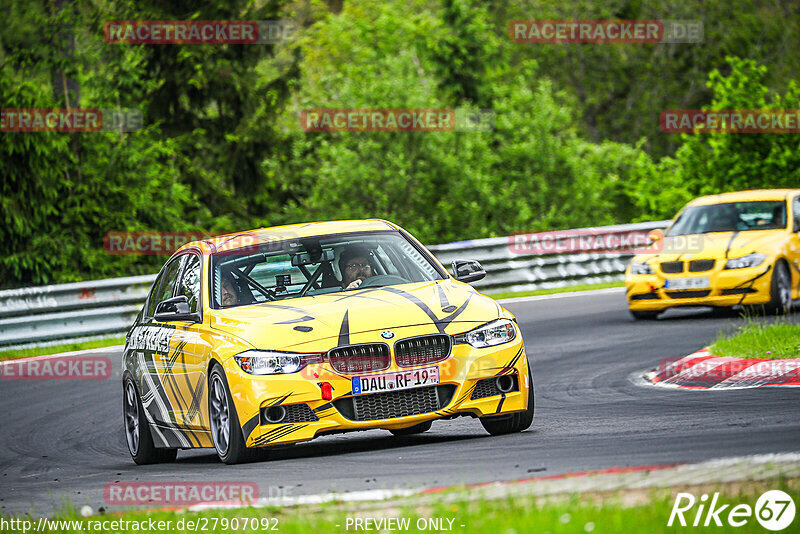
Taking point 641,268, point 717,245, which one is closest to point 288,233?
point 641,268

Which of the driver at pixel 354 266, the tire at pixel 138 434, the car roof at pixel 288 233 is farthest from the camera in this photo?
the tire at pixel 138 434

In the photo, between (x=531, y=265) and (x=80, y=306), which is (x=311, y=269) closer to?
(x=80, y=306)

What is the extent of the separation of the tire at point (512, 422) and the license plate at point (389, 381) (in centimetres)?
78

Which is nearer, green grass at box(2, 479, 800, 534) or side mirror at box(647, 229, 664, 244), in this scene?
green grass at box(2, 479, 800, 534)

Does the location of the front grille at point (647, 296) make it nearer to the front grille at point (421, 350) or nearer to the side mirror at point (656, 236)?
the side mirror at point (656, 236)

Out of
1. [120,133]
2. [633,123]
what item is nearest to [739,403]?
[120,133]

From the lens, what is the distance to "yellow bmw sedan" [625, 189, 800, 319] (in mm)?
16547

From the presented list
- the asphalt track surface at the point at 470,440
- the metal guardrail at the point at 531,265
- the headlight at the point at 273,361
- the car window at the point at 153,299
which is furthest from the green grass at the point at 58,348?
the headlight at the point at 273,361

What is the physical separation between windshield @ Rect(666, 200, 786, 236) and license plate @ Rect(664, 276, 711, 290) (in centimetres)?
102

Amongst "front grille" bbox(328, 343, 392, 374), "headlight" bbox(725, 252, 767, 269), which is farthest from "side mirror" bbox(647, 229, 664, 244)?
"front grille" bbox(328, 343, 392, 374)

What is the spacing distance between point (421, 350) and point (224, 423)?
1345mm

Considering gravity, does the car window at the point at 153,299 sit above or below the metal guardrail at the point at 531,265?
above

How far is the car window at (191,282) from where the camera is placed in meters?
9.71

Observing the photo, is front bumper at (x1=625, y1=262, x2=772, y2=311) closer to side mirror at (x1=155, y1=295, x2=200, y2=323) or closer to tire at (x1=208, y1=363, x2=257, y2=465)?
side mirror at (x1=155, y1=295, x2=200, y2=323)
